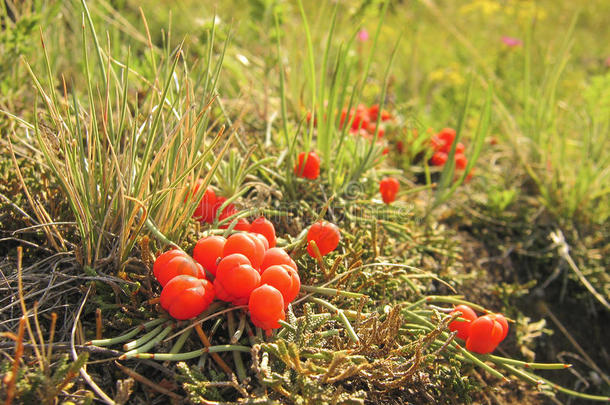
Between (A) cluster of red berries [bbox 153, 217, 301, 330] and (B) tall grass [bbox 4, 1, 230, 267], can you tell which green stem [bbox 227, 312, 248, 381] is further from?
(B) tall grass [bbox 4, 1, 230, 267]

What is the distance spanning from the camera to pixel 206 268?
1245mm

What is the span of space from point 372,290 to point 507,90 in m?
2.35

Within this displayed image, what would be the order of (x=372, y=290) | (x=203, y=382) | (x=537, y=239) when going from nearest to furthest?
(x=203, y=382)
(x=372, y=290)
(x=537, y=239)

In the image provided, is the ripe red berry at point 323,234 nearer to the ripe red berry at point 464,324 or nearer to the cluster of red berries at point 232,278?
the cluster of red berries at point 232,278

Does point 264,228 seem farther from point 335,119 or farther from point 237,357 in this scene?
point 335,119

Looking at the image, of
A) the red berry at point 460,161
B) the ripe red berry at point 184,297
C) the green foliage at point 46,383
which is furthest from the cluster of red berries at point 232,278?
the red berry at point 460,161

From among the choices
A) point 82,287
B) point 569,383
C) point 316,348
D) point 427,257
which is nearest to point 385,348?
point 316,348

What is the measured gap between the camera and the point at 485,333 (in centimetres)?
130

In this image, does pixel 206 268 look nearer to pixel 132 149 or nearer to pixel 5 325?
pixel 132 149

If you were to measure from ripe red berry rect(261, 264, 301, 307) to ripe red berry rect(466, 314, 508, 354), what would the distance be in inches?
21.1

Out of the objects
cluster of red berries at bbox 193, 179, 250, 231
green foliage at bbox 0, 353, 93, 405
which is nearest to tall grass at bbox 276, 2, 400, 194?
cluster of red berries at bbox 193, 179, 250, 231

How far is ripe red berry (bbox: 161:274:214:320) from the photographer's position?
3.58ft

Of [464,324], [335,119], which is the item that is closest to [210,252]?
[464,324]

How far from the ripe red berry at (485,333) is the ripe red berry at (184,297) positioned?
29.5 inches
